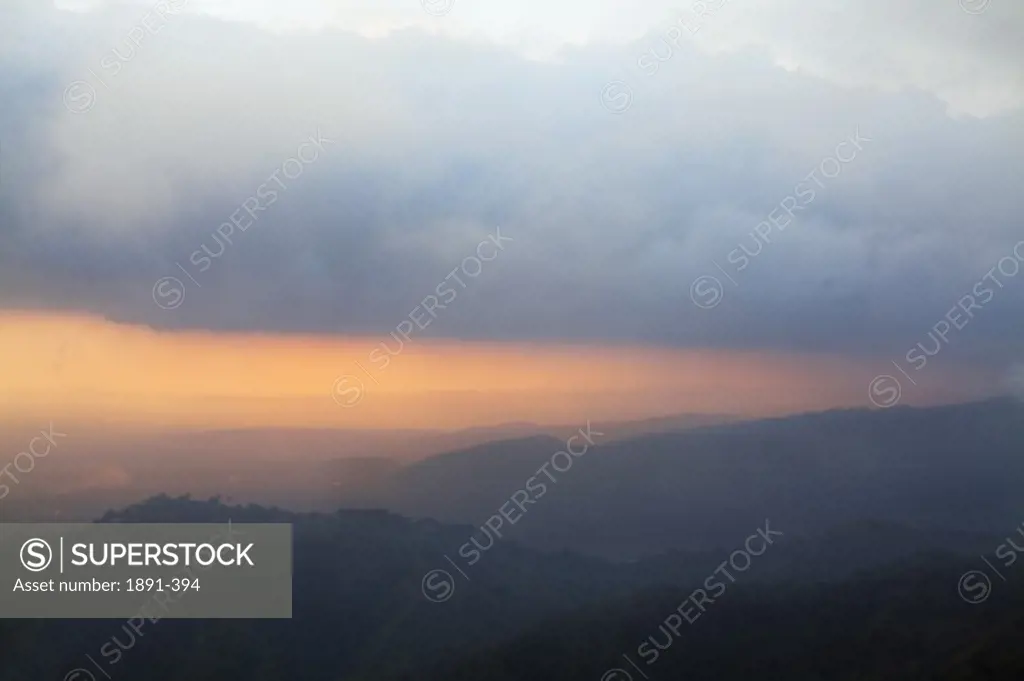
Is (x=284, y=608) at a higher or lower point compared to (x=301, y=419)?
lower

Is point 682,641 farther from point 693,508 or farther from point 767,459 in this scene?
point 767,459

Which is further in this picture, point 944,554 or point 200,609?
point 944,554

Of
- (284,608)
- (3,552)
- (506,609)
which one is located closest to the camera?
(3,552)

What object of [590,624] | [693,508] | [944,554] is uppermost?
[693,508]

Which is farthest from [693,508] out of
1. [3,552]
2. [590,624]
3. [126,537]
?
[3,552]

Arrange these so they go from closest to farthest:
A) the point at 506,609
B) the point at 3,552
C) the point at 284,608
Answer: the point at 3,552, the point at 284,608, the point at 506,609

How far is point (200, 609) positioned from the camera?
5457 mm

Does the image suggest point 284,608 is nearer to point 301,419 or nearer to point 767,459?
point 301,419

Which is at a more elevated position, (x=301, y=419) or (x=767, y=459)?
(x=301, y=419)

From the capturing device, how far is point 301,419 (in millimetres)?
5824

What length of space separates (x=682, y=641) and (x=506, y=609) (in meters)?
1.54

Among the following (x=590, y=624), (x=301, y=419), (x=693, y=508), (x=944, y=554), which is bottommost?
(x=944, y=554)

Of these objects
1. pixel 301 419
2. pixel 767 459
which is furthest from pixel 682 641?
pixel 301 419

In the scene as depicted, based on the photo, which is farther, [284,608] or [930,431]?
[930,431]
